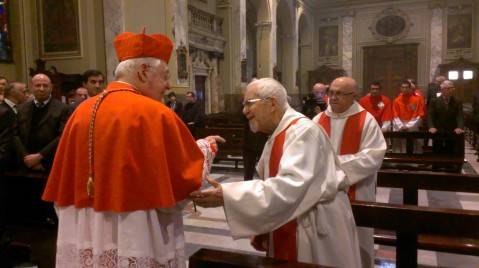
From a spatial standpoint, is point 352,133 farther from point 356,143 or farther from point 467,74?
point 467,74

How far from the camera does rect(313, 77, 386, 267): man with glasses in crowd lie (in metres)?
2.81

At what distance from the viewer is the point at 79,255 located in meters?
1.83

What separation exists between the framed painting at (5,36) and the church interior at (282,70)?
2 cm

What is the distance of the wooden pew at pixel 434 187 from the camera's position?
2.95 m

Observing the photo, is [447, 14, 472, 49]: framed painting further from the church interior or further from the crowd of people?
the crowd of people

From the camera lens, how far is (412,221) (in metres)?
2.07

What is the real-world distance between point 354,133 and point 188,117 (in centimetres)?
601

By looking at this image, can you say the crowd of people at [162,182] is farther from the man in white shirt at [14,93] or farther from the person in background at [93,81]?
the man in white shirt at [14,93]

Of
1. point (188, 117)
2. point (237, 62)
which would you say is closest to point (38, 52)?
point (188, 117)

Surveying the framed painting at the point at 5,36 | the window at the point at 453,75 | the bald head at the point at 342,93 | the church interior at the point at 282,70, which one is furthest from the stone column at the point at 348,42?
the bald head at the point at 342,93

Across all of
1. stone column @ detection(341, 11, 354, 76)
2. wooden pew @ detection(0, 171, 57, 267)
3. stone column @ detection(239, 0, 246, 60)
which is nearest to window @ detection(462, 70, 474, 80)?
stone column @ detection(341, 11, 354, 76)

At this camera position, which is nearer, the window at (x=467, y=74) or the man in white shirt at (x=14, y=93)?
the man in white shirt at (x=14, y=93)

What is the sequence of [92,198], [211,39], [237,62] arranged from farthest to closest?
[237,62], [211,39], [92,198]

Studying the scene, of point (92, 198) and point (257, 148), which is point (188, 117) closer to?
point (257, 148)
